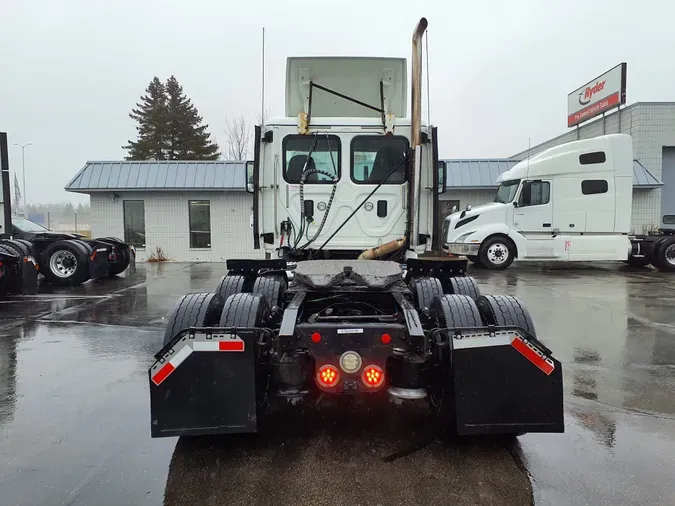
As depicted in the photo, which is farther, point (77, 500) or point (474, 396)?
point (474, 396)

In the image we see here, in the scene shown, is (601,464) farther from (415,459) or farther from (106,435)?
(106,435)

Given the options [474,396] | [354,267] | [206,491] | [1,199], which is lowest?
[206,491]

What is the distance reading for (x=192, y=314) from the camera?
3.91 meters

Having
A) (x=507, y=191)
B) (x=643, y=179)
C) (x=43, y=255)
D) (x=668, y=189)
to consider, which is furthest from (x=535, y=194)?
(x=43, y=255)

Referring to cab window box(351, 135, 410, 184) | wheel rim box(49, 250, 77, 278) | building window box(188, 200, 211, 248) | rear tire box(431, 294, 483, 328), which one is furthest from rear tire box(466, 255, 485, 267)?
rear tire box(431, 294, 483, 328)

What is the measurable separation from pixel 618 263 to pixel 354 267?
1677 centimetres

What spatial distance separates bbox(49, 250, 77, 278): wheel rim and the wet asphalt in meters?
6.28

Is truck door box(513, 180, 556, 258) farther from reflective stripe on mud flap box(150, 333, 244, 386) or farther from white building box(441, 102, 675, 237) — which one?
reflective stripe on mud flap box(150, 333, 244, 386)

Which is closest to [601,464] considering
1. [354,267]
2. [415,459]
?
[415,459]

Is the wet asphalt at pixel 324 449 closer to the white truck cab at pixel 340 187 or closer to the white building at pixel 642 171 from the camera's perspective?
the white truck cab at pixel 340 187

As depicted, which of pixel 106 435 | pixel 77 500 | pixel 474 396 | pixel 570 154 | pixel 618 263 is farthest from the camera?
pixel 618 263

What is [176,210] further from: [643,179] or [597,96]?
[597,96]

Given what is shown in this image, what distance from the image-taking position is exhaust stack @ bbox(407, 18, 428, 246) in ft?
16.7

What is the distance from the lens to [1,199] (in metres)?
11.7
